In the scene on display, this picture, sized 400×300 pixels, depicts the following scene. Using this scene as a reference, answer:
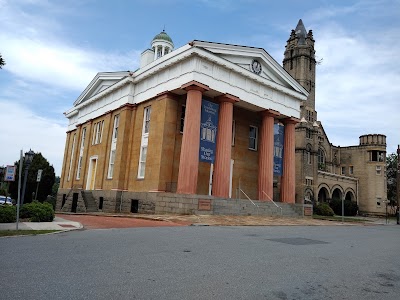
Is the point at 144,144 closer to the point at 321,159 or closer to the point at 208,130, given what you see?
the point at 208,130

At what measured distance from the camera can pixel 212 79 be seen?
2366cm

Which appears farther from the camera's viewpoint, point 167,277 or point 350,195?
point 350,195

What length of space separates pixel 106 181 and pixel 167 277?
2435cm

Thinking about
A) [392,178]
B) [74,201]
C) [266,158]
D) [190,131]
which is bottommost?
[74,201]

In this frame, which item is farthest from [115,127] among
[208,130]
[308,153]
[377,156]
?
[377,156]

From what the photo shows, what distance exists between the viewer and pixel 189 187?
70.0 ft

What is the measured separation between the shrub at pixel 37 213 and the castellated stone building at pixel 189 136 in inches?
276

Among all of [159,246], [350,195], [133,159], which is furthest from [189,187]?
[350,195]

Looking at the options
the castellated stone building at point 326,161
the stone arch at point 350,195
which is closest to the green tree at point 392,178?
the castellated stone building at point 326,161

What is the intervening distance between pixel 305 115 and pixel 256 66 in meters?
35.9

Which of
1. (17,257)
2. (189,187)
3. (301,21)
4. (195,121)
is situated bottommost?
(17,257)

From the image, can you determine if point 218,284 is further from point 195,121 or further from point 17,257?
point 195,121

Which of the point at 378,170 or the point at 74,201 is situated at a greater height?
the point at 378,170

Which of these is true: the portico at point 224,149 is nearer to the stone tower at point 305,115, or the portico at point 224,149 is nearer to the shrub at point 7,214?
the shrub at point 7,214
